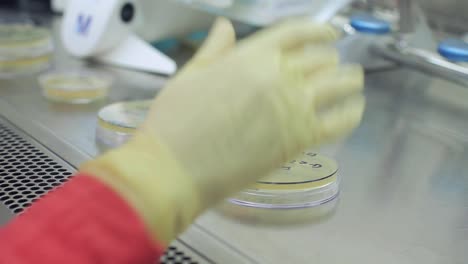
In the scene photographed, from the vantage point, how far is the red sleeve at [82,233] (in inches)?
13.7

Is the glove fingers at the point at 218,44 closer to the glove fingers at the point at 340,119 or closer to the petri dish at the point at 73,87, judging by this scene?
the glove fingers at the point at 340,119

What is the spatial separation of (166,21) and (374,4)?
433mm

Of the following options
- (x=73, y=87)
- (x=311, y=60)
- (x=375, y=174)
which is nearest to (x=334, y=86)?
(x=311, y=60)

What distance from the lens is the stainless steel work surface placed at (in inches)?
19.1

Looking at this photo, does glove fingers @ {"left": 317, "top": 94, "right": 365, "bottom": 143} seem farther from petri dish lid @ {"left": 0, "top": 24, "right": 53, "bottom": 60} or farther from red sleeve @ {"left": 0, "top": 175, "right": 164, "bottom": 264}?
petri dish lid @ {"left": 0, "top": 24, "right": 53, "bottom": 60}

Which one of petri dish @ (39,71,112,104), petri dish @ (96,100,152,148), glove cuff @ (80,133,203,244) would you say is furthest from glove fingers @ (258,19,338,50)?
petri dish @ (39,71,112,104)

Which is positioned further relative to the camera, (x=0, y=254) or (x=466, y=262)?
(x=466, y=262)

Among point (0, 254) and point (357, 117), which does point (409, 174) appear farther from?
point (0, 254)

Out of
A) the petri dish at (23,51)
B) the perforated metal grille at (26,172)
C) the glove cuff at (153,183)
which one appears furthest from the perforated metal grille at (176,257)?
the petri dish at (23,51)

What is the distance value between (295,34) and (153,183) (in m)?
0.14

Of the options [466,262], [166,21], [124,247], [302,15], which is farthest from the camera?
[166,21]

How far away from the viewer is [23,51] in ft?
2.80

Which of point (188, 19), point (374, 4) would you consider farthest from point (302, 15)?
point (374, 4)

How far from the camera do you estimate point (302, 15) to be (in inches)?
34.5
